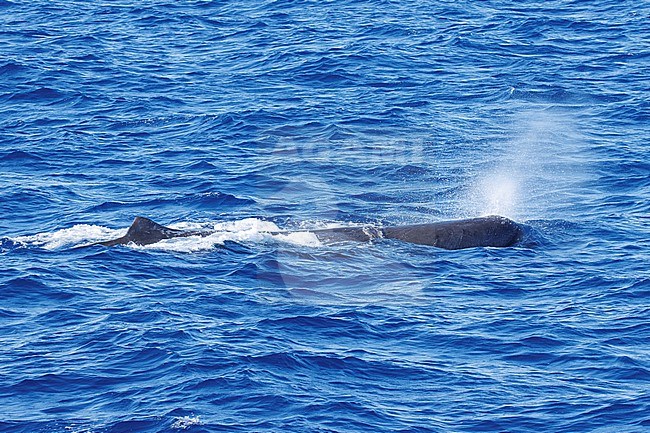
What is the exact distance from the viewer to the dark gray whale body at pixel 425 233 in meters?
31.7

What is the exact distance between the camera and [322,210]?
1395 inches

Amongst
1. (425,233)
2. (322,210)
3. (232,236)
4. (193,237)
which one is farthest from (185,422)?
(322,210)

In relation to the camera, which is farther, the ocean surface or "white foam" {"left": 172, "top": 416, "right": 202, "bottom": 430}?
the ocean surface

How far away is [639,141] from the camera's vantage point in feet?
133

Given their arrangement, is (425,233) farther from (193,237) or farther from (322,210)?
(193,237)

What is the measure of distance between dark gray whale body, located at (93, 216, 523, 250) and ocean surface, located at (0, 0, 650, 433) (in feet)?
1.40

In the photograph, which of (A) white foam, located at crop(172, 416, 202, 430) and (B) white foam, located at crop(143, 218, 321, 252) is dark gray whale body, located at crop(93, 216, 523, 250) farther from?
(A) white foam, located at crop(172, 416, 202, 430)

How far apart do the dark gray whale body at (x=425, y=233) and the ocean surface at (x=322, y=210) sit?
426mm

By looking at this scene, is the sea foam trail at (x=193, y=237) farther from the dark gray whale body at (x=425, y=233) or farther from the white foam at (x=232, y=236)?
the dark gray whale body at (x=425, y=233)

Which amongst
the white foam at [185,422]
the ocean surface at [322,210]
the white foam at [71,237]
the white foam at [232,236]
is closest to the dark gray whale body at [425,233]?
the white foam at [232,236]

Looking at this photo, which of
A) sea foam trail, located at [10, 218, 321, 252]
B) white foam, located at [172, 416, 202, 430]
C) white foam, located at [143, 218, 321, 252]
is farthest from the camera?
sea foam trail, located at [10, 218, 321, 252]

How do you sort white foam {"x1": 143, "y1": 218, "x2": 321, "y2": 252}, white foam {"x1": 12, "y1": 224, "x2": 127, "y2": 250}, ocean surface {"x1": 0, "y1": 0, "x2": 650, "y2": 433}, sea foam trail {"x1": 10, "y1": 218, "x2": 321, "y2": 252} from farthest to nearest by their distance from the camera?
white foam {"x1": 12, "y1": 224, "x2": 127, "y2": 250} → sea foam trail {"x1": 10, "y1": 218, "x2": 321, "y2": 252} → white foam {"x1": 143, "y1": 218, "x2": 321, "y2": 252} → ocean surface {"x1": 0, "y1": 0, "x2": 650, "y2": 433}

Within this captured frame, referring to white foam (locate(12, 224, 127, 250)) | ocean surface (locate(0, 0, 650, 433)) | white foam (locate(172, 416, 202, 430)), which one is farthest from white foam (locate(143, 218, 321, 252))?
white foam (locate(172, 416, 202, 430))

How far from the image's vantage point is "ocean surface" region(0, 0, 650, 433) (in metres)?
22.9
